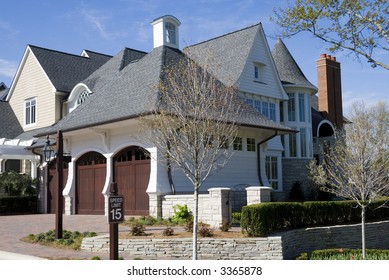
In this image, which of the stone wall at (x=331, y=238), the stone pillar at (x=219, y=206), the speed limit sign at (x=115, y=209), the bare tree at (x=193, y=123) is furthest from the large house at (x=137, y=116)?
the speed limit sign at (x=115, y=209)

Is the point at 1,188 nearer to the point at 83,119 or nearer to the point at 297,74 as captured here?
the point at 83,119

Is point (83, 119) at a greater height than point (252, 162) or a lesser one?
greater

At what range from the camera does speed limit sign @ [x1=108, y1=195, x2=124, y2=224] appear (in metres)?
10.2

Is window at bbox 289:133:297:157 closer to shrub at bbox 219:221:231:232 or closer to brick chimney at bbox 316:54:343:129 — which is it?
brick chimney at bbox 316:54:343:129

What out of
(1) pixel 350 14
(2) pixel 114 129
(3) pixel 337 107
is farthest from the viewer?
(3) pixel 337 107

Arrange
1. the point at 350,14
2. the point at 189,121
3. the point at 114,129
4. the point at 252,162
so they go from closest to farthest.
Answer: the point at 189,121 → the point at 350,14 → the point at 114,129 → the point at 252,162

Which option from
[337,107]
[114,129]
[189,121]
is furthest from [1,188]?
Result: [337,107]

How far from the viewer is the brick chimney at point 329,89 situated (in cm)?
3416

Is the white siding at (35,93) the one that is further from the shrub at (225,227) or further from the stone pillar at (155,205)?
the shrub at (225,227)

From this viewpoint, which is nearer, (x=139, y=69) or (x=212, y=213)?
(x=212, y=213)

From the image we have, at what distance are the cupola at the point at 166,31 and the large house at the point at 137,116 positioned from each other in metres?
0.05
